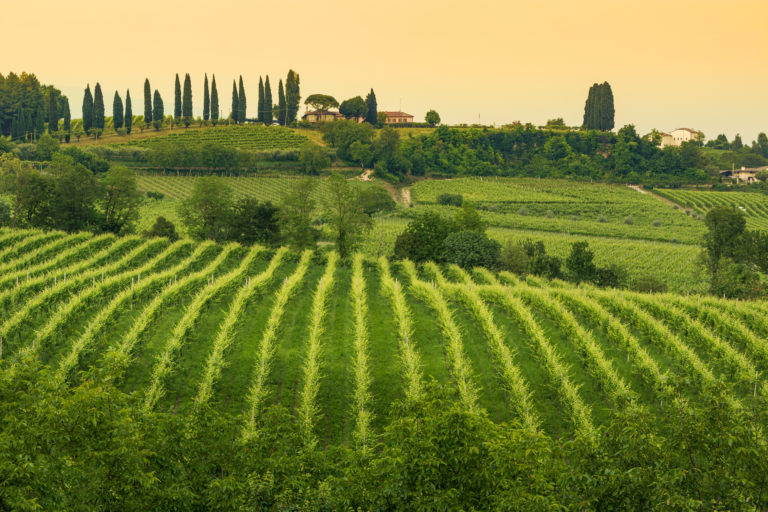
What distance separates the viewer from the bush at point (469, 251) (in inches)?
1966

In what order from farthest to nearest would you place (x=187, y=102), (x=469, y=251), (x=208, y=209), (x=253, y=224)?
1. (x=187, y=102)
2. (x=208, y=209)
3. (x=253, y=224)
4. (x=469, y=251)

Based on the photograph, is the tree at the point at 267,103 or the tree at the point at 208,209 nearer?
the tree at the point at 208,209

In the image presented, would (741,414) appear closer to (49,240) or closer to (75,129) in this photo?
(49,240)

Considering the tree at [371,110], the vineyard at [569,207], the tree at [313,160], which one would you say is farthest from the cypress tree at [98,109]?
the tree at [371,110]

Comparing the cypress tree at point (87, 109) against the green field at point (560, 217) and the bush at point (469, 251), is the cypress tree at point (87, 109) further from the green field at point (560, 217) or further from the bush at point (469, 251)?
the bush at point (469, 251)

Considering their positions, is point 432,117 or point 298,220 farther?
point 432,117

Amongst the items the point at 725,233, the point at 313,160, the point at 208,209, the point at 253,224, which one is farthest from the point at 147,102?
the point at 725,233

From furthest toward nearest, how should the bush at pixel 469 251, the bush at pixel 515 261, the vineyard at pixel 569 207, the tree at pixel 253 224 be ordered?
the vineyard at pixel 569 207 → the tree at pixel 253 224 → the bush at pixel 515 261 → the bush at pixel 469 251

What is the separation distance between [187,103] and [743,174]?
14682 centimetres

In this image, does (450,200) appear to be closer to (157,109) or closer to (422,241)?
(422,241)

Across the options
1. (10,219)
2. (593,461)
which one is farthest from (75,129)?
(593,461)

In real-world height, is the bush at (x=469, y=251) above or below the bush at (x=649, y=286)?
above

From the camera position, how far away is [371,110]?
192 meters

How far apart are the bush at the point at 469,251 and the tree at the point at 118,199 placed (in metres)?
30.2
